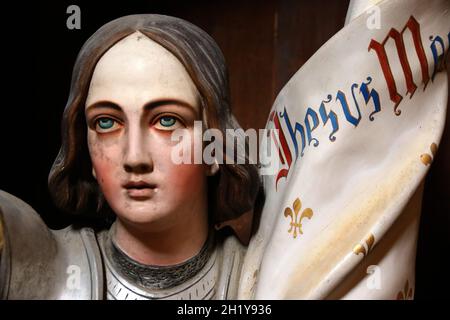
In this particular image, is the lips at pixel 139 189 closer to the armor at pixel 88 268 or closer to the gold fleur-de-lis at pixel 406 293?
the armor at pixel 88 268

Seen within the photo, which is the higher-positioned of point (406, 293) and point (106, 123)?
point (106, 123)

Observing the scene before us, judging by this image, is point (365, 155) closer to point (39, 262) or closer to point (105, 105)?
point (105, 105)

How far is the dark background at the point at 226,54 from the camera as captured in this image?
1431mm

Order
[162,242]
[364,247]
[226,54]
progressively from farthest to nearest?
[226,54] → [162,242] → [364,247]

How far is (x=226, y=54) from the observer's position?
1.64 meters

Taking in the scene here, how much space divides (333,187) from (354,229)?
0.22ft

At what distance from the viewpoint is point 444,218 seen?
1.41 meters

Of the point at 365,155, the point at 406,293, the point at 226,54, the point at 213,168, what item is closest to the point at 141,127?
the point at 213,168

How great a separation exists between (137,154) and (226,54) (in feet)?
2.05

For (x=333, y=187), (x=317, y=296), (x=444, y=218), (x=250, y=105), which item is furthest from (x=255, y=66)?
(x=317, y=296)

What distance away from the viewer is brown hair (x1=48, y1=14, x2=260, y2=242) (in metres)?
1.12

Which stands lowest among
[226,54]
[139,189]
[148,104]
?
[139,189]

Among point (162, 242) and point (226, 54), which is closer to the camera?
point (162, 242)

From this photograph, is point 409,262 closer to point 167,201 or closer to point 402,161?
point 402,161
